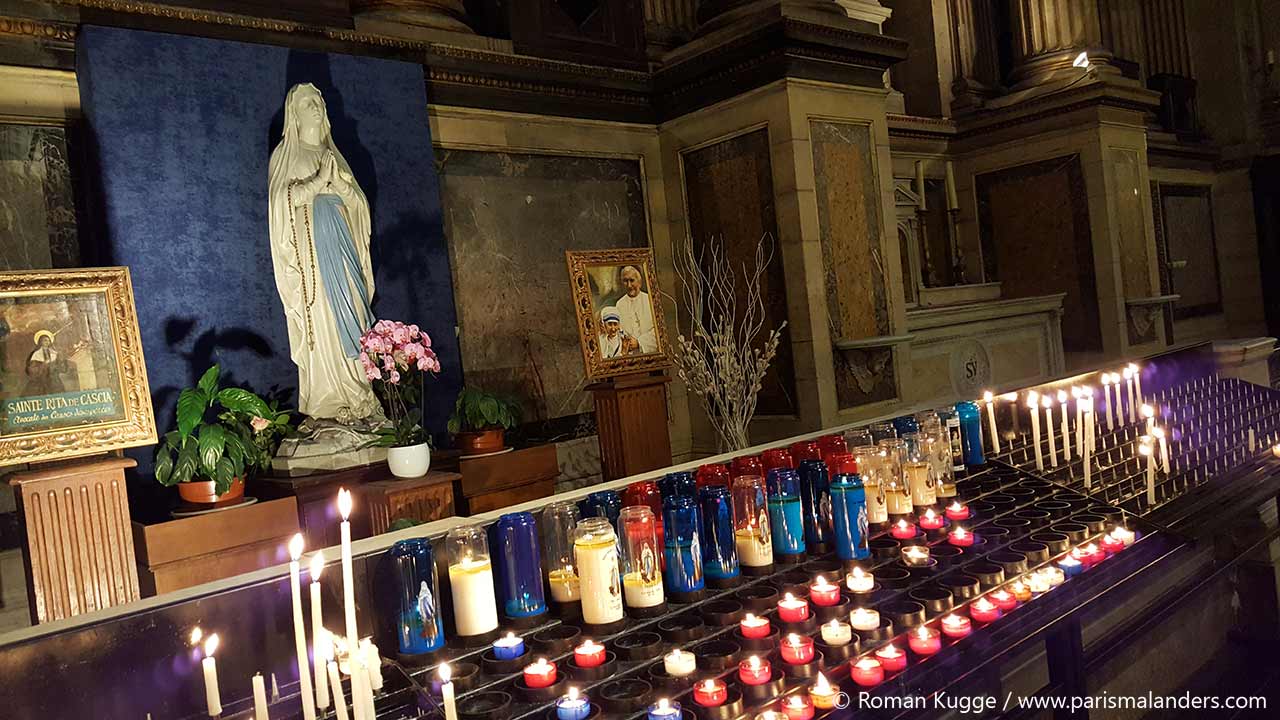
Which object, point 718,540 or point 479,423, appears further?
point 479,423

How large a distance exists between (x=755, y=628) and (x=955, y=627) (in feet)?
1.59

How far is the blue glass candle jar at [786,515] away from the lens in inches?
92.5

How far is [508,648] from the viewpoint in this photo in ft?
6.05

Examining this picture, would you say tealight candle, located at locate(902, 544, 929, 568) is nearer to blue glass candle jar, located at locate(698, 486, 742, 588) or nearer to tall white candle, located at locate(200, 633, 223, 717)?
blue glass candle jar, located at locate(698, 486, 742, 588)

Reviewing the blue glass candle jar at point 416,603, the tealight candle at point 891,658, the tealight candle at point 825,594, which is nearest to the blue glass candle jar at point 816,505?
the tealight candle at point 825,594

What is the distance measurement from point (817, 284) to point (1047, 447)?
3302mm

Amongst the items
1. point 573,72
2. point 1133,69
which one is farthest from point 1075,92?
point 573,72

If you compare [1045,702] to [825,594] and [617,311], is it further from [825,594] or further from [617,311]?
[617,311]

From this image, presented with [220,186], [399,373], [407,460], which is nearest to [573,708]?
[407,460]

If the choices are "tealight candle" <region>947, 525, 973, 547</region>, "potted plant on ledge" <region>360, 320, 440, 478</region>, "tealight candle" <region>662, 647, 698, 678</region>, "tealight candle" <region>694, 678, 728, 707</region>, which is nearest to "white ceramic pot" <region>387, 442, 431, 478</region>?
"potted plant on ledge" <region>360, 320, 440, 478</region>

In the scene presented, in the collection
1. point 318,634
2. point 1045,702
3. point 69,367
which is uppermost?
point 69,367

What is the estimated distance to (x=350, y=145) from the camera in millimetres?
5879

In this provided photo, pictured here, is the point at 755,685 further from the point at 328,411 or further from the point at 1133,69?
the point at 1133,69

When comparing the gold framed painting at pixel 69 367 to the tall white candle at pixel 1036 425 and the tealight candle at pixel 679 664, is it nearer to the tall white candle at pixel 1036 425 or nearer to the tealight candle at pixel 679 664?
the tealight candle at pixel 679 664
